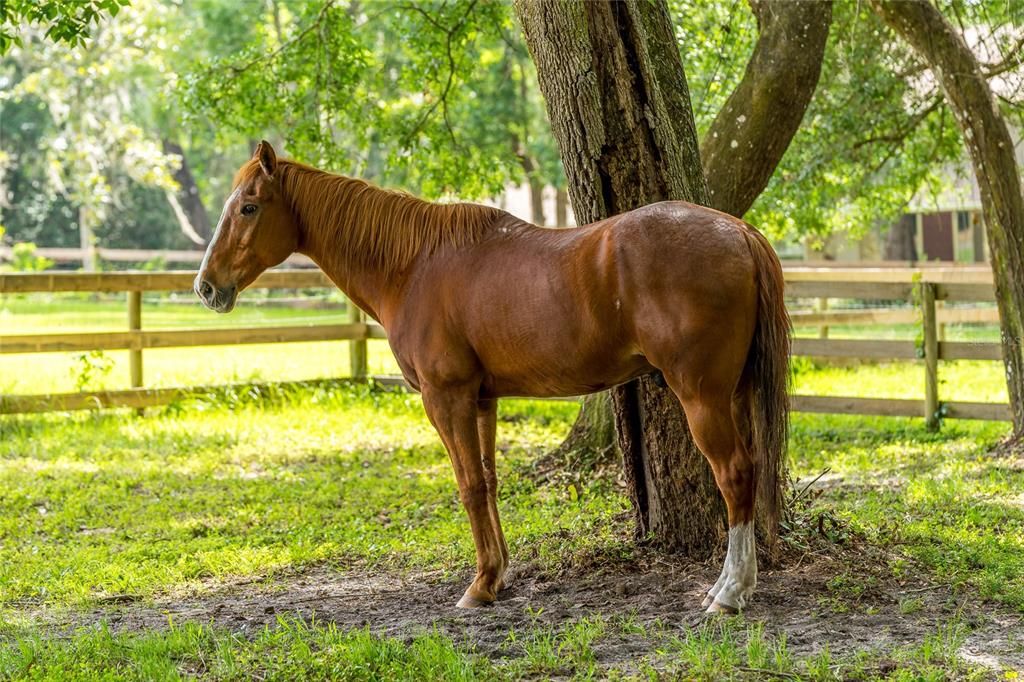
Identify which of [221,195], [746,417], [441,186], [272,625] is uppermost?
[221,195]

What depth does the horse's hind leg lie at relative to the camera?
13.6 feet

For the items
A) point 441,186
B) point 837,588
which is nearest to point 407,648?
point 837,588

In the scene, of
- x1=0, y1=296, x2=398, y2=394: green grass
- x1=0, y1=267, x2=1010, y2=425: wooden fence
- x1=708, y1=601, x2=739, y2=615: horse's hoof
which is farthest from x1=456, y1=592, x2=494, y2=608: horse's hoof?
x1=0, y1=296, x2=398, y2=394: green grass

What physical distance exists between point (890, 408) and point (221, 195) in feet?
113

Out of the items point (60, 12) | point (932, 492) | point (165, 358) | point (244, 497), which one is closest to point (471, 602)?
point (244, 497)

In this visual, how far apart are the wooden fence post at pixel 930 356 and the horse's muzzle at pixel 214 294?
649 centimetres

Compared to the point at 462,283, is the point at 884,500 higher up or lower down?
lower down

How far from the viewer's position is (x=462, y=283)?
4.69m

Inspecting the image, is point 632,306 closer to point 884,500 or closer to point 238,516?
point 884,500

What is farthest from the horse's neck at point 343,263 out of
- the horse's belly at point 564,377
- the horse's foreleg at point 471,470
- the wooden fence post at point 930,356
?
the wooden fence post at point 930,356

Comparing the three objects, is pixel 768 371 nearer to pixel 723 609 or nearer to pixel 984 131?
pixel 723 609

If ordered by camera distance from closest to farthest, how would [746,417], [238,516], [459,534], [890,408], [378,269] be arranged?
[746,417] < [378,269] < [459,534] < [238,516] < [890,408]

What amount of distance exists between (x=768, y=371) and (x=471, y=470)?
1.37 m

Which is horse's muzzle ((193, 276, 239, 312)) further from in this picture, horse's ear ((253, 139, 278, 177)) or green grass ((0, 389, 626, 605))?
green grass ((0, 389, 626, 605))
